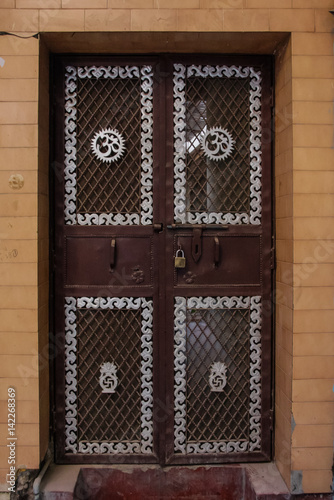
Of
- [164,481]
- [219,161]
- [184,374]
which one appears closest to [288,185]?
[219,161]

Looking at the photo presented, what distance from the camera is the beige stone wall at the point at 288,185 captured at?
2.40 meters

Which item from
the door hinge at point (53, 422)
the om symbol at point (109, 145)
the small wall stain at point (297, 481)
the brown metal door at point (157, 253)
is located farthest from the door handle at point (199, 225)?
the small wall stain at point (297, 481)

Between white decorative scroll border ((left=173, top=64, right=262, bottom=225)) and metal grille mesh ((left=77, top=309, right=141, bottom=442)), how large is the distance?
2.72 ft

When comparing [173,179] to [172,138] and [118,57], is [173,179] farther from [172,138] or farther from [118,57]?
[118,57]

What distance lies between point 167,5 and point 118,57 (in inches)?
18.8

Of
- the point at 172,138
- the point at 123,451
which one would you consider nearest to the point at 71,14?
the point at 172,138

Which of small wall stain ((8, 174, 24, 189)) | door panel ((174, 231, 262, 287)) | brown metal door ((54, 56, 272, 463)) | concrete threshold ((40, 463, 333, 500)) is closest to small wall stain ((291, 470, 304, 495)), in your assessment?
concrete threshold ((40, 463, 333, 500))

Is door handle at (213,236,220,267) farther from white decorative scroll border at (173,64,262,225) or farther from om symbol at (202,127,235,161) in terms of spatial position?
om symbol at (202,127,235,161)

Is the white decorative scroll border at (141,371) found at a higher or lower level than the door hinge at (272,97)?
lower

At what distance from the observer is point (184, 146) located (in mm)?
2674

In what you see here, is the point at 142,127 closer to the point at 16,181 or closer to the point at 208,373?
the point at 16,181

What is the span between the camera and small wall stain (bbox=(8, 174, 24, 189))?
2.42 meters

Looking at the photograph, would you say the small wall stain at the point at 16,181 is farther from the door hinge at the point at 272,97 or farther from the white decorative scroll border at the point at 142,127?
the door hinge at the point at 272,97

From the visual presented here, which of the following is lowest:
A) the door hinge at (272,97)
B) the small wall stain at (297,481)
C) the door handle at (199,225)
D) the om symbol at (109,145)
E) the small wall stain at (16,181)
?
the small wall stain at (297,481)
